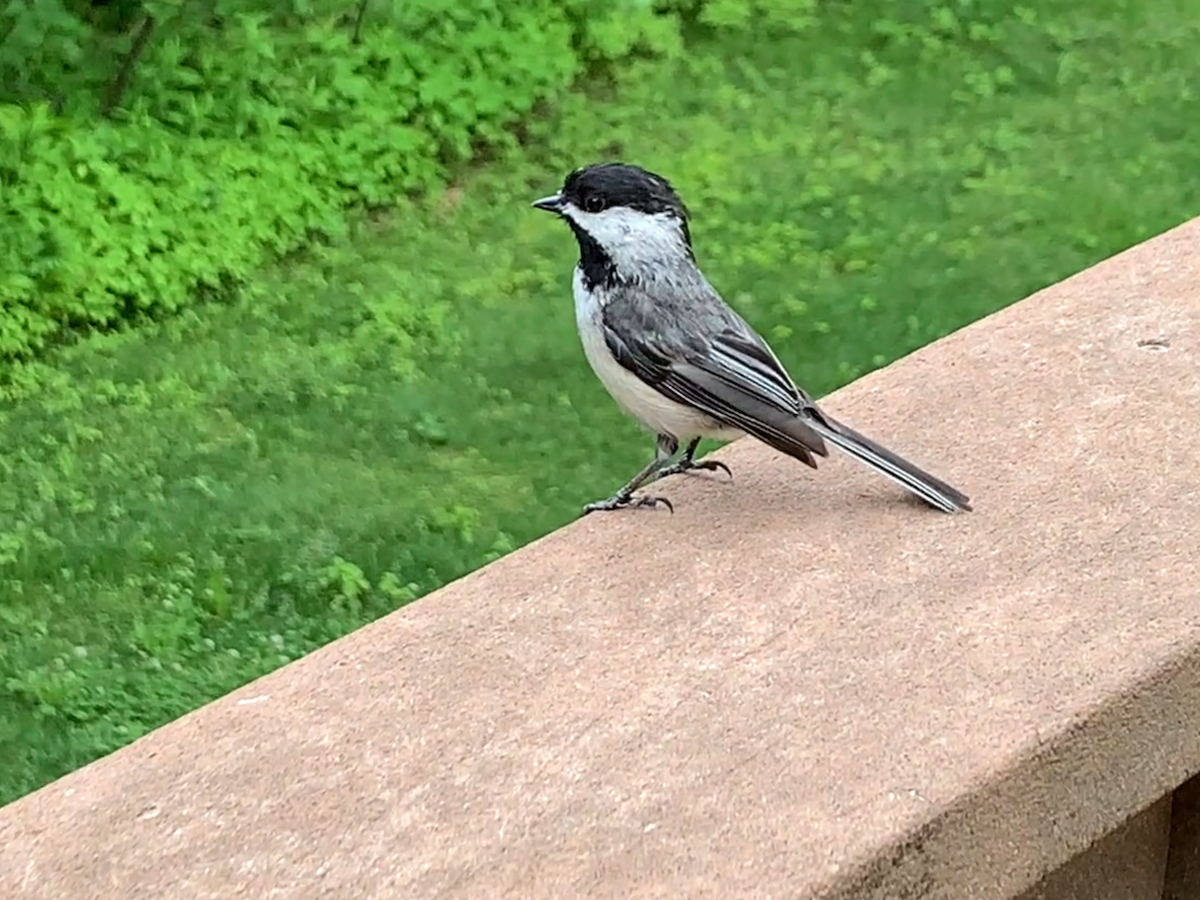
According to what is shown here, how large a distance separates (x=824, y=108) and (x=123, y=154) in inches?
107

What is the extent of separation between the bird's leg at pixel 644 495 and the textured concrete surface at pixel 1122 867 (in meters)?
0.72

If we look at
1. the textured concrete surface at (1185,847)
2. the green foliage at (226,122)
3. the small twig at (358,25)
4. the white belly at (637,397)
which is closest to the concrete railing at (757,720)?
the textured concrete surface at (1185,847)

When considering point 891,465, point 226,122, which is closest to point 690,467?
point 891,465

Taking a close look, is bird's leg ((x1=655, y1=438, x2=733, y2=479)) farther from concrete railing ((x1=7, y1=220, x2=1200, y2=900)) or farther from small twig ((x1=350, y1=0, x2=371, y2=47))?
small twig ((x1=350, y1=0, x2=371, y2=47))

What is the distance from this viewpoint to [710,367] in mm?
3041

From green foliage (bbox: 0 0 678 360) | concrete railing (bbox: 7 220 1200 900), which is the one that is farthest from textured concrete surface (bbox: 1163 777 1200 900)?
green foliage (bbox: 0 0 678 360)

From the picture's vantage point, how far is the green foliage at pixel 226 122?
20.0 ft

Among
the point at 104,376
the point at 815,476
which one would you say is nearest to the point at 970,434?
the point at 815,476

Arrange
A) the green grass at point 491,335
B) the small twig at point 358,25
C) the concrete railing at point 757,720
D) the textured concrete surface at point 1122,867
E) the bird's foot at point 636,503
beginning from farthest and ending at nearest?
1. the small twig at point 358,25
2. the green grass at point 491,335
3. the bird's foot at point 636,503
4. the textured concrete surface at point 1122,867
5. the concrete railing at point 757,720

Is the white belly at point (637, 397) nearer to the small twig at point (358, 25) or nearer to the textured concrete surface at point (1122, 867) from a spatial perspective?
the textured concrete surface at point (1122, 867)

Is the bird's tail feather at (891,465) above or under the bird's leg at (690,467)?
above

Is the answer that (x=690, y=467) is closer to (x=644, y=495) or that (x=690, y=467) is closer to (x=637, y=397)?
(x=644, y=495)

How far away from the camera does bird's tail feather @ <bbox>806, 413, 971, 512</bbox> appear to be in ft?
7.99

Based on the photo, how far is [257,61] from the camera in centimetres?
711
